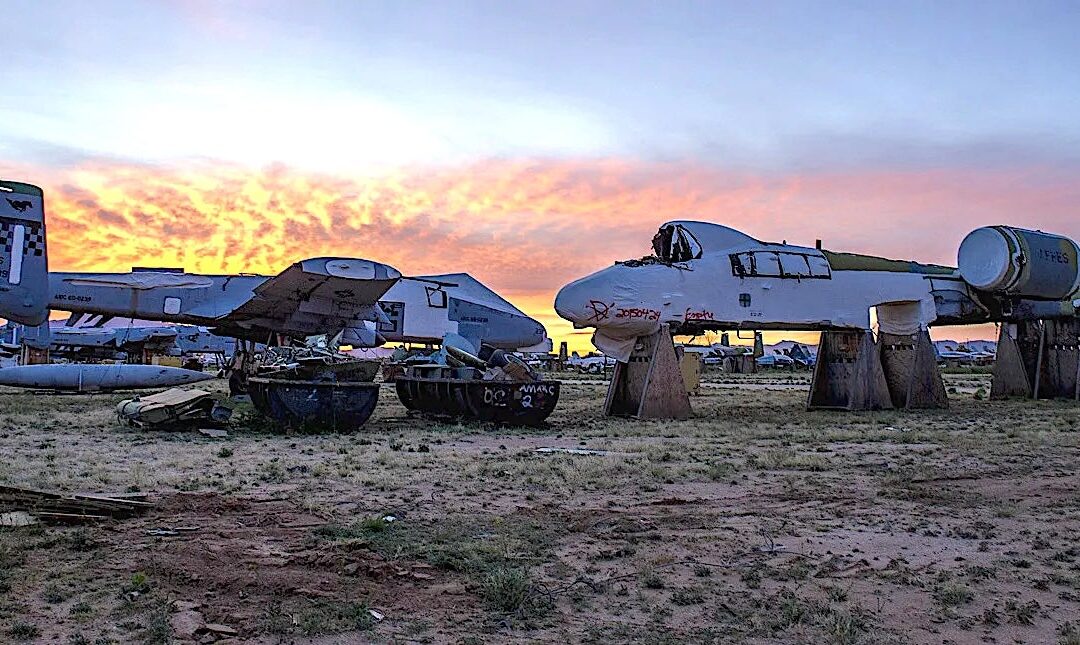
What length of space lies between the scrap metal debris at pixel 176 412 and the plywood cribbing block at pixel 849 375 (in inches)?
426

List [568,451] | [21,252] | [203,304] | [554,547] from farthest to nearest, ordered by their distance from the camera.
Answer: [203,304] < [21,252] < [568,451] < [554,547]

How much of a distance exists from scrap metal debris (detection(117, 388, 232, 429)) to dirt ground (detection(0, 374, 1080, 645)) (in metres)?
2.01

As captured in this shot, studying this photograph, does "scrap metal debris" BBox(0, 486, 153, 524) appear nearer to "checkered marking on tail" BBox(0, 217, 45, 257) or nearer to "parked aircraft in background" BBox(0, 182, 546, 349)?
"parked aircraft in background" BBox(0, 182, 546, 349)

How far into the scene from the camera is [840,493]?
6898 millimetres

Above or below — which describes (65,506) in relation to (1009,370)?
below

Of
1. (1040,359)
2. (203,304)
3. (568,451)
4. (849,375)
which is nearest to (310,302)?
(203,304)

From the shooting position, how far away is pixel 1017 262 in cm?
1625

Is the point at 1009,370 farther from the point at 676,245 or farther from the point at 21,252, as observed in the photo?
the point at 21,252

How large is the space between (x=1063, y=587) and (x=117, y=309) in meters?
19.4

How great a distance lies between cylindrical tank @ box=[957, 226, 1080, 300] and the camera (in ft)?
53.5

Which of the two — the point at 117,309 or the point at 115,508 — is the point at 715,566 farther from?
the point at 117,309

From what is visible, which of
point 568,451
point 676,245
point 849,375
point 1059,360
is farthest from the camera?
point 1059,360

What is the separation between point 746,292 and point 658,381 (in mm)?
2281

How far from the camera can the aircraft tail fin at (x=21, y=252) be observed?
17656mm
